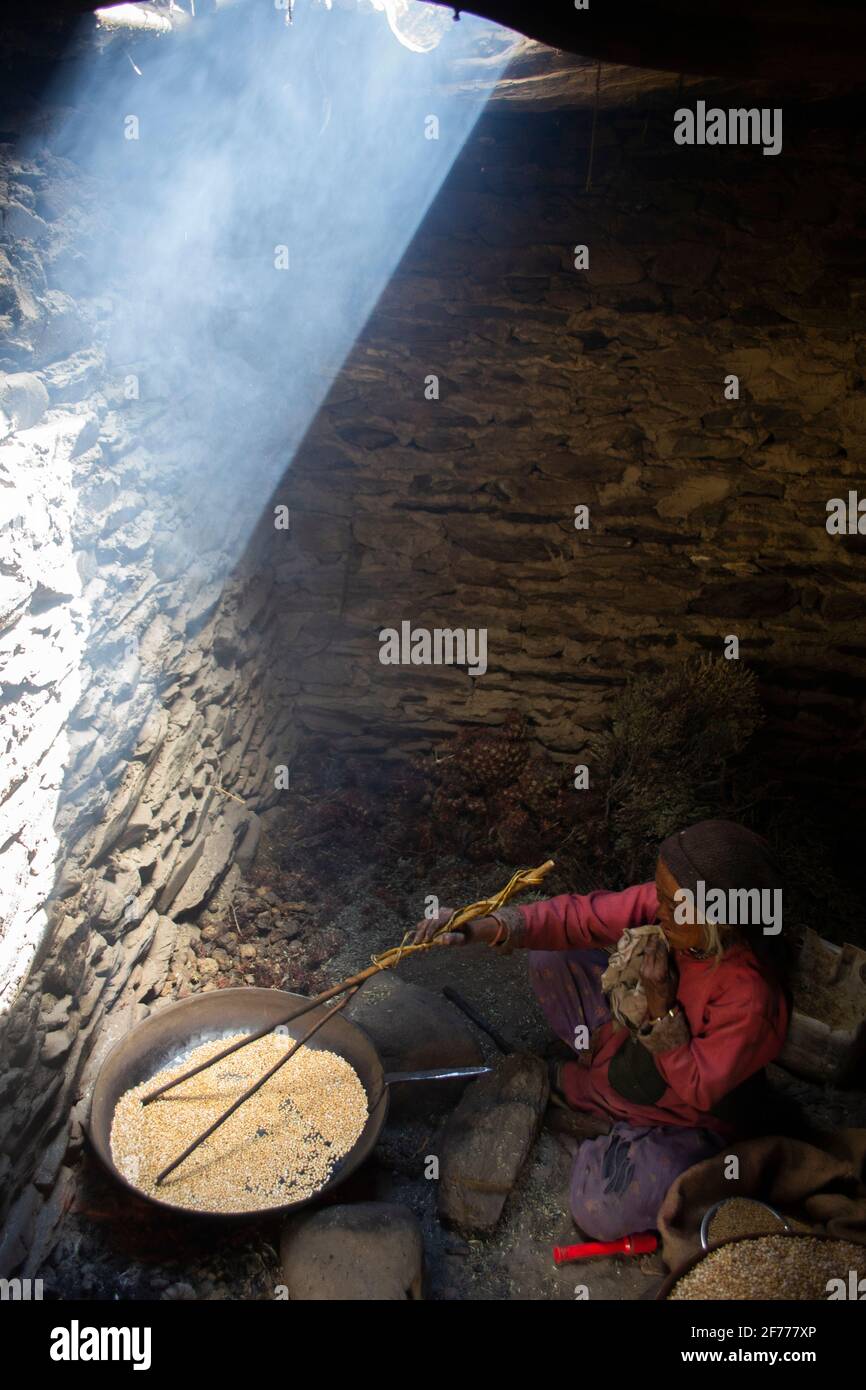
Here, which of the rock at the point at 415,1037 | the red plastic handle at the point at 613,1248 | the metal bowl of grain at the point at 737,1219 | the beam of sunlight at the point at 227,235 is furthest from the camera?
the rock at the point at 415,1037

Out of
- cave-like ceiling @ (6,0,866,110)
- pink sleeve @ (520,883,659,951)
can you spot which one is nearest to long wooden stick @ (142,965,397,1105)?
pink sleeve @ (520,883,659,951)

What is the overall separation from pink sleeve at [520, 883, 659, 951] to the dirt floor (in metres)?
0.65

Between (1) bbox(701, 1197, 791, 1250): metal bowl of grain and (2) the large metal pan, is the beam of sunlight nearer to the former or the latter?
(2) the large metal pan

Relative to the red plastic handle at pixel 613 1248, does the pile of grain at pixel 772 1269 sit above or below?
above

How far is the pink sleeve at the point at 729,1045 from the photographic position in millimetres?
2562

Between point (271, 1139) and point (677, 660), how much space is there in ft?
9.77

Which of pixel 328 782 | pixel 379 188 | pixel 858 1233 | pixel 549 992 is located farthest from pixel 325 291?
pixel 858 1233

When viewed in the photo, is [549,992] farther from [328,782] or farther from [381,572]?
[381,572]

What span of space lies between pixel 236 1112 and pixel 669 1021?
1.41 meters

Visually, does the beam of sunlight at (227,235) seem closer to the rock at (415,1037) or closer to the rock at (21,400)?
the rock at (21,400)

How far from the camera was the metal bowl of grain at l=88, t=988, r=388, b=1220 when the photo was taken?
262 cm

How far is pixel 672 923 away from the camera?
8.83 feet

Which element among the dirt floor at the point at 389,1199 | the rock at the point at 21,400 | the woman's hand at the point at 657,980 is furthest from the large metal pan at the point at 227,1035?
the rock at the point at 21,400

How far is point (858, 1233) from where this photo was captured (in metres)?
2.35
